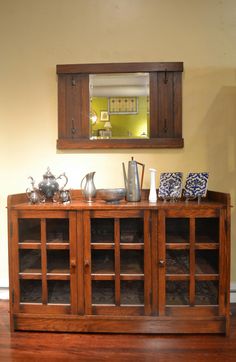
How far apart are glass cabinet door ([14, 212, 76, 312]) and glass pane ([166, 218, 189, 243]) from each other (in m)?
0.66

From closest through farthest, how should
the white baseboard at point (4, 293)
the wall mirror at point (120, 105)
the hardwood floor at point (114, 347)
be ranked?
the hardwood floor at point (114, 347) → the wall mirror at point (120, 105) → the white baseboard at point (4, 293)

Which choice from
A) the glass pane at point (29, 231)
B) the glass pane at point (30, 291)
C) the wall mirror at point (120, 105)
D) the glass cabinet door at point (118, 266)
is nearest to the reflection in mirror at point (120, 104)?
the wall mirror at point (120, 105)

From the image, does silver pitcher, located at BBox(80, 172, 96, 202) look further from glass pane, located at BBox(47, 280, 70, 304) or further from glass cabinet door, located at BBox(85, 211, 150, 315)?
glass pane, located at BBox(47, 280, 70, 304)

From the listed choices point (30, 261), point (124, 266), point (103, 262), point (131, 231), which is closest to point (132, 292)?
point (124, 266)

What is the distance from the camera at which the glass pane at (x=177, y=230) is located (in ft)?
6.20

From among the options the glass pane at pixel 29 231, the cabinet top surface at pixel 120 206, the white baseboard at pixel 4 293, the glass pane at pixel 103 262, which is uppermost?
the cabinet top surface at pixel 120 206

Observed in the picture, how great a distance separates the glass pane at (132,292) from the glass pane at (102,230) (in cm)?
32

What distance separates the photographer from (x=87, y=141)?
231cm

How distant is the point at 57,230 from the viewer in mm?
1942

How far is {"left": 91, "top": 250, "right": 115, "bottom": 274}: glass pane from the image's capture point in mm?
1925

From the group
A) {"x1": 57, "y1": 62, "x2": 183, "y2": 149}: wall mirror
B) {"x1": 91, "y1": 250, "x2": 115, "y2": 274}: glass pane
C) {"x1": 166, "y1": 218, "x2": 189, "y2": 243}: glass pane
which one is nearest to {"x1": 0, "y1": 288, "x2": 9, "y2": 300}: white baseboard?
{"x1": 91, "y1": 250, "x2": 115, "y2": 274}: glass pane

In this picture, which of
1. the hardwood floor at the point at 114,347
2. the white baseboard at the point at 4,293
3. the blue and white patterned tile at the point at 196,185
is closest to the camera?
the hardwood floor at the point at 114,347

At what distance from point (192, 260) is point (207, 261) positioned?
0.47 ft

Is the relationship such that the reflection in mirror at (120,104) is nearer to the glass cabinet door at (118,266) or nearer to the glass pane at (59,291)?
the glass cabinet door at (118,266)
